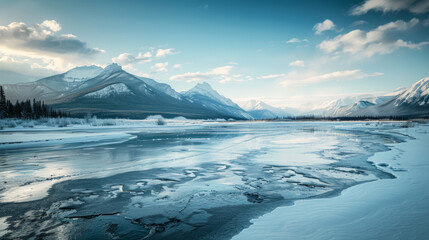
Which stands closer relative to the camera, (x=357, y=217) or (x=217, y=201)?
(x=357, y=217)

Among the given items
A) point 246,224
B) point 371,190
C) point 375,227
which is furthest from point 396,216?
point 246,224

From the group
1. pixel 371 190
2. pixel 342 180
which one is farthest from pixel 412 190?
pixel 342 180

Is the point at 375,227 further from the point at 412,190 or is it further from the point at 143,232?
the point at 143,232

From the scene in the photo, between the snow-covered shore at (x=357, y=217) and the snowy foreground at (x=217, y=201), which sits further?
the snowy foreground at (x=217, y=201)

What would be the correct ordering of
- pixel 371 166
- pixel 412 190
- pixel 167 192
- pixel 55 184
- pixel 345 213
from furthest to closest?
1. pixel 371 166
2. pixel 55 184
3. pixel 167 192
4. pixel 412 190
5. pixel 345 213

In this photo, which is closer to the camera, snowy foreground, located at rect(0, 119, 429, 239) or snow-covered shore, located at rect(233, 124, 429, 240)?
snow-covered shore, located at rect(233, 124, 429, 240)

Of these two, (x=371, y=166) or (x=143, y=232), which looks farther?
(x=371, y=166)

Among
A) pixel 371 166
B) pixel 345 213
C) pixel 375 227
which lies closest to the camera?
pixel 375 227

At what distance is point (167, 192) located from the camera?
10.1 metres

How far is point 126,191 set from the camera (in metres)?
10.2

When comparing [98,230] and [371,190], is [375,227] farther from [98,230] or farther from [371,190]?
[98,230]

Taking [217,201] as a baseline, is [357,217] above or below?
above

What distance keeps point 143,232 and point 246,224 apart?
2.98 m

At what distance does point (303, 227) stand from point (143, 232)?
4501 millimetres
